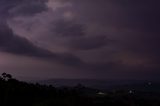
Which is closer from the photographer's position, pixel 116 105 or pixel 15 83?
pixel 15 83

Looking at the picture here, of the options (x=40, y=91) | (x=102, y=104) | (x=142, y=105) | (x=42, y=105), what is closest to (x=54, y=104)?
(x=42, y=105)

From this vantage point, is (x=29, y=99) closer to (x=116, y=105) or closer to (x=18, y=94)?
(x=18, y=94)

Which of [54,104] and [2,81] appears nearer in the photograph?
[54,104]

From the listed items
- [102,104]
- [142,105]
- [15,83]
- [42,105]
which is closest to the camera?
[42,105]

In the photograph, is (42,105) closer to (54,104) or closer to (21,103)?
(54,104)

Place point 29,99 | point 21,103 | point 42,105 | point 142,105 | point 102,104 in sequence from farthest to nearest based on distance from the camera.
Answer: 1. point 142,105
2. point 102,104
3. point 29,99
4. point 21,103
5. point 42,105

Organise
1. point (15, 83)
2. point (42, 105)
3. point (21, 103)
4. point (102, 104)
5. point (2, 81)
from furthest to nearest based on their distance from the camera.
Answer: point (102, 104), point (15, 83), point (2, 81), point (21, 103), point (42, 105)

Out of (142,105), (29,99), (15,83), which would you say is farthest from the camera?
(142,105)

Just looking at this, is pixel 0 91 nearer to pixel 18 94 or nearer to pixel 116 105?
pixel 18 94

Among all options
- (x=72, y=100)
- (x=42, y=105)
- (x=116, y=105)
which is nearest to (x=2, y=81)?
(x=72, y=100)
